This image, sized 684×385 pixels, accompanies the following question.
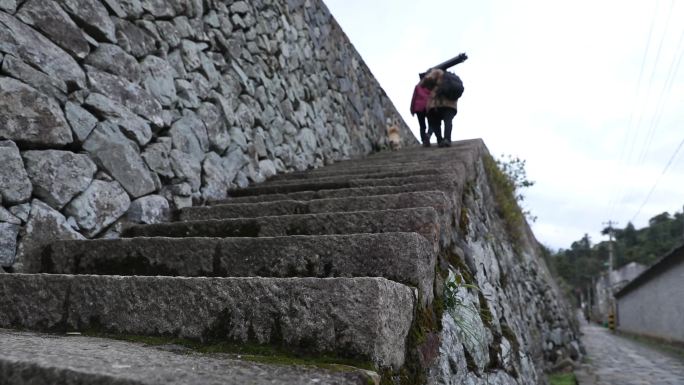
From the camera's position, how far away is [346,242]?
65.4 inches

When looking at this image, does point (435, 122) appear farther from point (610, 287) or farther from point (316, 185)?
point (610, 287)

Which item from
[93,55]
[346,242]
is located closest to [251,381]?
[346,242]

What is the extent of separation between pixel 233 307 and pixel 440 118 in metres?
5.02

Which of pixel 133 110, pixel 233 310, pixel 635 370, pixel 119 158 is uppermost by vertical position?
pixel 133 110

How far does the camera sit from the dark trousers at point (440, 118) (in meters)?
5.52

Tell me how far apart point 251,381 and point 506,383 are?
1.76 m

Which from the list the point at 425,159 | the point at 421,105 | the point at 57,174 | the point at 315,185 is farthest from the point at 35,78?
the point at 421,105

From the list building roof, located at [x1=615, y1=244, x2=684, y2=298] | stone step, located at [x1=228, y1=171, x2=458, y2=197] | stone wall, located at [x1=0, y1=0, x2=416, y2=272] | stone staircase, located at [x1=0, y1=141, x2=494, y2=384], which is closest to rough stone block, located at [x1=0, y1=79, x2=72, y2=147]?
stone wall, located at [x1=0, y1=0, x2=416, y2=272]

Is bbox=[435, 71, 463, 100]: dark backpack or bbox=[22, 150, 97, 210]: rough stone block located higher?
bbox=[435, 71, 463, 100]: dark backpack

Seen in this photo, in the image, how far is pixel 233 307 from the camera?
52.5 inches

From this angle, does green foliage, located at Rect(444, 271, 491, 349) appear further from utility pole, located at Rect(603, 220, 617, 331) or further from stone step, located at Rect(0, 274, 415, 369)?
utility pole, located at Rect(603, 220, 617, 331)

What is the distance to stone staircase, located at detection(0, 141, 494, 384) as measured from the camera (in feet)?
3.45

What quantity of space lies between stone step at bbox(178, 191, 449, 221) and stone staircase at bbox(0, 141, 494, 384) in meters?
0.18

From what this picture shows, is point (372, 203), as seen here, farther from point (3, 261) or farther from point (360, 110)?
point (360, 110)
